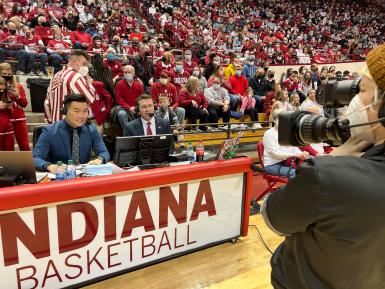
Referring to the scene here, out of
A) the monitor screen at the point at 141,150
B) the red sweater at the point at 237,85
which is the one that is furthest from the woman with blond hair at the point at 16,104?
the red sweater at the point at 237,85

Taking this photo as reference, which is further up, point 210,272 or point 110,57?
point 110,57

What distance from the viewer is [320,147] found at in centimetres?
436

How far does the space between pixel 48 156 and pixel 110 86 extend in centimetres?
270

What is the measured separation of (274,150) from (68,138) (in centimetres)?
210

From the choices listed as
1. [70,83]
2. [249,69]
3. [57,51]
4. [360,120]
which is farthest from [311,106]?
[57,51]

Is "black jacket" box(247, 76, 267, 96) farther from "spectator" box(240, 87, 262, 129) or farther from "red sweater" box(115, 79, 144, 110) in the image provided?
"red sweater" box(115, 79, 144, 110)

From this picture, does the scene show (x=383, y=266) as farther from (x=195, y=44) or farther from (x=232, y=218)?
(x=195, y=44)

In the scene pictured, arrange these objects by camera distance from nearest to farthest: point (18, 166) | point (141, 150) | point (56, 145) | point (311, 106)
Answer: point (18, 166) < point (141, 150) < point (56, 145) < point (311, 106)

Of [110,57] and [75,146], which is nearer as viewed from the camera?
[75,146]

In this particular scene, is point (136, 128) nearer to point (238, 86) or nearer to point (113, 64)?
point (113, 64)

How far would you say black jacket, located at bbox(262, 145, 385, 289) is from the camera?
0.71 m

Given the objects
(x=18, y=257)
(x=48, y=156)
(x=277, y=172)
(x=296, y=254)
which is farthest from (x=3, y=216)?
(x=277, y=172)

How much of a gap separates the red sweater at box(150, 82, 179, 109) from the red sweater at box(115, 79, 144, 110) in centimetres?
29

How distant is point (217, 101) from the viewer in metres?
6.47
